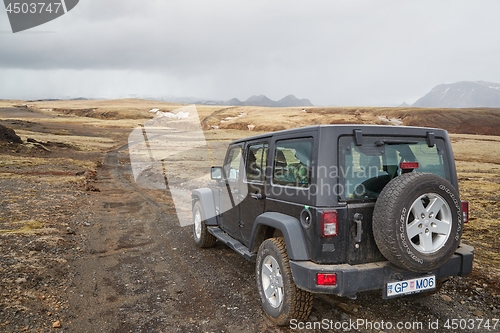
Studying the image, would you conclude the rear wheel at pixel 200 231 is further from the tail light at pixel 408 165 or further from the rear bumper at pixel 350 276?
the tail light at pixel 408 165

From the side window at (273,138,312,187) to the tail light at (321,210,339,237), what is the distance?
1.28ft

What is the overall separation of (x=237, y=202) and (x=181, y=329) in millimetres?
1917

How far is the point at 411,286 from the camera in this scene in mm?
3305

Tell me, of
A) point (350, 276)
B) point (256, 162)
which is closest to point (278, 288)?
point (350, 276)

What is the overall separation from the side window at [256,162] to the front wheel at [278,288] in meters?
0.97

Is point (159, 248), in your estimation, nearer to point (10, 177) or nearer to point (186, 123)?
point (10, 177)

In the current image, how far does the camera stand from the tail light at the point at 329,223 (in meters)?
3.17

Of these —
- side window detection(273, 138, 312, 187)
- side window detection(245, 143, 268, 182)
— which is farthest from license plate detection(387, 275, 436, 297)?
side window detection(245, 143, 268, 182)

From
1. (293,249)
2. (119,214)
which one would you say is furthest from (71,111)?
(293,249)

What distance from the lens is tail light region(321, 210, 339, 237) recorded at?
317 cm

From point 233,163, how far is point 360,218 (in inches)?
108

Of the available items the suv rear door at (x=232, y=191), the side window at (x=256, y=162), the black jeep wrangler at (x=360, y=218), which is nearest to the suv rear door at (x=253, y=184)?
the side window at (x=256, y=162)

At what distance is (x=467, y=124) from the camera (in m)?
57.2

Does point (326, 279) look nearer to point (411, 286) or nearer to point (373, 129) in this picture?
point (411, 286)
